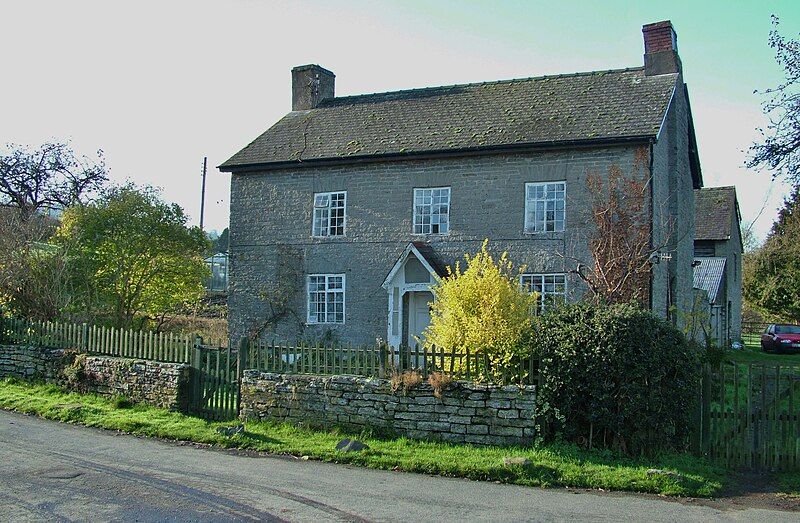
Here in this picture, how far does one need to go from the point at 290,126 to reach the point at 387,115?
11.8ft

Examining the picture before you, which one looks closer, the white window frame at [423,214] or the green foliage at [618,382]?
the green foliage at [618,382]

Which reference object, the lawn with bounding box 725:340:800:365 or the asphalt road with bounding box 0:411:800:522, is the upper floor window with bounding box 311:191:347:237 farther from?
the lawn with bounding box 725:340:800:365

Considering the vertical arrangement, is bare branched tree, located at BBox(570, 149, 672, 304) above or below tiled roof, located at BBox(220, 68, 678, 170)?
below

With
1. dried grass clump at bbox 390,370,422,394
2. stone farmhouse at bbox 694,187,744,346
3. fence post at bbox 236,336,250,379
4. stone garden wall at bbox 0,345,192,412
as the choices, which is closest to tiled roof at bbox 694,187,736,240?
stone farmhouse at bbox 694,187,744,346

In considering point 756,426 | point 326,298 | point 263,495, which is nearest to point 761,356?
point 326,298

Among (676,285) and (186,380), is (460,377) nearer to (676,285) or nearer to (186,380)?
(186,380)

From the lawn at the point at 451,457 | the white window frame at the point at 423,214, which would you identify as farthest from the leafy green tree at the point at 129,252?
the lawn at the point at 451,457

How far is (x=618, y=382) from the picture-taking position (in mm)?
10961

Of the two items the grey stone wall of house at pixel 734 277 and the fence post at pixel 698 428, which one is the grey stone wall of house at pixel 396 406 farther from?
the grey stone wall of house at pixel 734 277

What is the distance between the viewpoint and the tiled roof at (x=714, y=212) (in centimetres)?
3994

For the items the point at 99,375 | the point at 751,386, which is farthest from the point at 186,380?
the point at 751,386

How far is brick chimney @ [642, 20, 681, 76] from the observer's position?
21578 mm

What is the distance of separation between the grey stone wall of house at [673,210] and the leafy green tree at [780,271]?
22.0 metres

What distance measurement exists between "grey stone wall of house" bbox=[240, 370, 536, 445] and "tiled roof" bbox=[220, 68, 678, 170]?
33.0 ft
